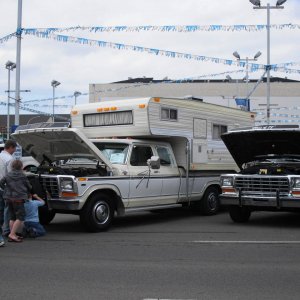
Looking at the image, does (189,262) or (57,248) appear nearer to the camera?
(189,262)

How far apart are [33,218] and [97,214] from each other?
4.18 ft

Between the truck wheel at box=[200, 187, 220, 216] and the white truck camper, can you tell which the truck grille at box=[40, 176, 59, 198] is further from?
the truck wheel at box=[200, 187, 220, 216]

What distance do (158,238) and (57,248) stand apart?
2000 millimetres

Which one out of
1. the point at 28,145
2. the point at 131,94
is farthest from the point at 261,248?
the point at 131,94

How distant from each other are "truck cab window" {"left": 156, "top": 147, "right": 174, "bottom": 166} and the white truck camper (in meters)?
0.02

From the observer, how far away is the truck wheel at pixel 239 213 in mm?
11656

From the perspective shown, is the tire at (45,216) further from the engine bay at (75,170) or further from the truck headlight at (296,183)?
the truck headlight at (296,183)

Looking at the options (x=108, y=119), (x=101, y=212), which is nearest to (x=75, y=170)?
(x=101, y=212)

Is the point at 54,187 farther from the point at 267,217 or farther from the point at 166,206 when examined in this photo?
the point at 267,217

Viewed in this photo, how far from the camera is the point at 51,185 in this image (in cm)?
1006

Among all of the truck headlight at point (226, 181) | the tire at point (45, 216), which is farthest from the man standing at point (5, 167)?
the truck headlight at point (226, 181)

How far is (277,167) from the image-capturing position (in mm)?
11414

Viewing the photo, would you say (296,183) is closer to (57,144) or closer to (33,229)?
(57,144)

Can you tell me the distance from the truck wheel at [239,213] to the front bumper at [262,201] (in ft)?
1.38
